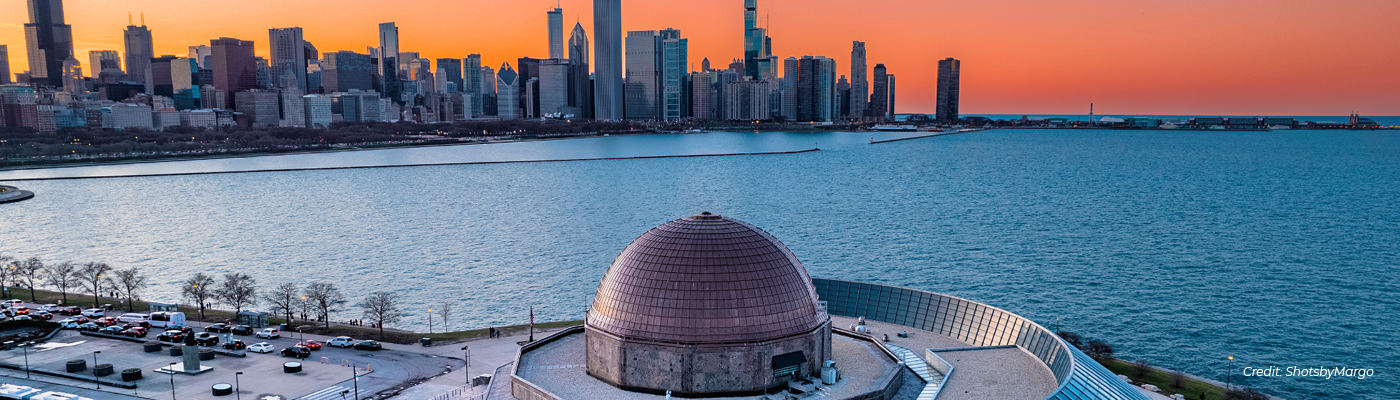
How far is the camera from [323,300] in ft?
216

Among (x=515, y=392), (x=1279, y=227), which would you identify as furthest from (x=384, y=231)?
(x=1279, y=227)

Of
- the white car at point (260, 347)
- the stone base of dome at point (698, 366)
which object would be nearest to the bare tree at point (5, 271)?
the white car at point (260, 347)

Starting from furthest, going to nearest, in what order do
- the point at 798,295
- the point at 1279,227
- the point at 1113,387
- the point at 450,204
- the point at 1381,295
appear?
the point at 450,204
the point at 1279,227
the point at 1381,295
the point at 798,295
the point at 1113,387

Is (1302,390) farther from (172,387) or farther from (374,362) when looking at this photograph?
(172,387)

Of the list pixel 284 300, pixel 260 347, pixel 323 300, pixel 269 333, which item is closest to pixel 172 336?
pixel 269 333

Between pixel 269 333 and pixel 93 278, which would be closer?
pixel 269 333

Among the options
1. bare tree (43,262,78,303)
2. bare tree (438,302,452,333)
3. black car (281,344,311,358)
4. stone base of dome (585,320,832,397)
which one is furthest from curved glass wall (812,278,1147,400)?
bare tree (43,262,78,303)

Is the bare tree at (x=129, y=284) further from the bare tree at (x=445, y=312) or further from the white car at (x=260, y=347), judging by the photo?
the bare tree at (x=445, y=312)

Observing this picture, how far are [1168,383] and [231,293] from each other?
73.7 metres

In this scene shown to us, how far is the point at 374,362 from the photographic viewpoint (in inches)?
2111

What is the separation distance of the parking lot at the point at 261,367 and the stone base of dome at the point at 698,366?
17265 millimetres

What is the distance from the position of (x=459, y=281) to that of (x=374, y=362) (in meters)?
33.1

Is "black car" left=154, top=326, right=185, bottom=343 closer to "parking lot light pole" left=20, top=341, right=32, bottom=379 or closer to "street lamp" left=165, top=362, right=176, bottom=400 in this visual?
"street lamp" left=165, top=362, right=176, bottom=400

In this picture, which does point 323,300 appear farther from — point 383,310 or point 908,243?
point 908,243
